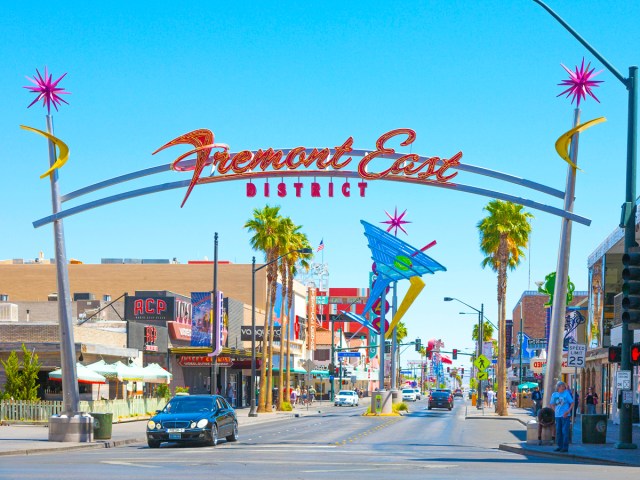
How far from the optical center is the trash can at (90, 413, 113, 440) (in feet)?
100

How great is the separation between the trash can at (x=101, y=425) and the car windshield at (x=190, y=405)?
1.80 metres

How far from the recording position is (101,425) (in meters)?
30.7

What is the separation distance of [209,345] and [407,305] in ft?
45.0

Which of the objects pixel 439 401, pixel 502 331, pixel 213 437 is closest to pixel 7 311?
pixel 502 331

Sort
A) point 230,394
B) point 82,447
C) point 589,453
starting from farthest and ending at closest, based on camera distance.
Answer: point 230,394 < point 82,447 < point 589,453

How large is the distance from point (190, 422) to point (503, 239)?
3499cm

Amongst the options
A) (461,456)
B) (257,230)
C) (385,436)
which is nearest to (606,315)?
A: (385,436)

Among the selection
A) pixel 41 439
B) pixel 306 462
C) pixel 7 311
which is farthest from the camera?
pixel 7 311

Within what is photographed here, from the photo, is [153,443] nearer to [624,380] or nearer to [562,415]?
[562,415]

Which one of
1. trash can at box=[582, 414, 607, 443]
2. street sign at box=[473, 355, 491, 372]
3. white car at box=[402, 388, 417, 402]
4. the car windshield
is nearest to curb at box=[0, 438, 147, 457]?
the car windshield

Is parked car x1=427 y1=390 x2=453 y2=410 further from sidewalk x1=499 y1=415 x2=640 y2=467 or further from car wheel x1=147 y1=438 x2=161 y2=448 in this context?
car wheel x1=147 y1=438 x2=161 y2=448

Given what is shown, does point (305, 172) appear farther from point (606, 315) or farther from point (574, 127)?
point (606, 315)

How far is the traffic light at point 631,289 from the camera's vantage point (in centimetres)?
2388

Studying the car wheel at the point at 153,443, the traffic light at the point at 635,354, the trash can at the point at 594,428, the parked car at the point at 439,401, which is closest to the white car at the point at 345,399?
the parked car at the point at 439,401
